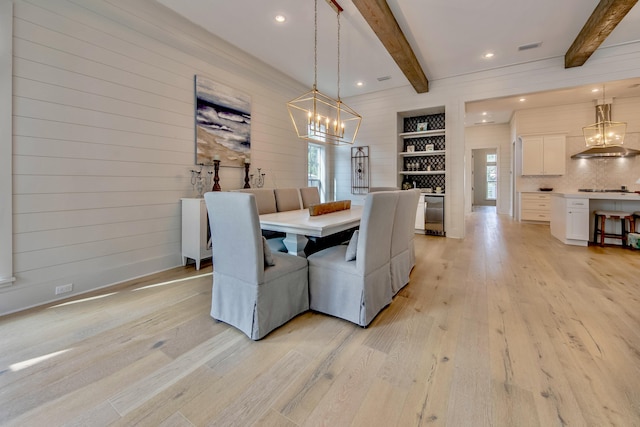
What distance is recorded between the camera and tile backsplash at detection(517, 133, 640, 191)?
653cm

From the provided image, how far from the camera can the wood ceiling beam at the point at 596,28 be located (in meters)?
2.89

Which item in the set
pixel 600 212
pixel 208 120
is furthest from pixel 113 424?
pixel 600 212

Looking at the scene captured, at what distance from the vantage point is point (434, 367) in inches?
64.9

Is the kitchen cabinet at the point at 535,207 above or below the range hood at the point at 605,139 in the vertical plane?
below

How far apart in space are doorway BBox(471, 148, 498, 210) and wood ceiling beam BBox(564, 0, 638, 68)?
31.1 feet

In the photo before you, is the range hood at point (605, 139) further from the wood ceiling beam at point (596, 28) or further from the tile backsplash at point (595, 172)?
the wood ceiling beam at point (596, 28)

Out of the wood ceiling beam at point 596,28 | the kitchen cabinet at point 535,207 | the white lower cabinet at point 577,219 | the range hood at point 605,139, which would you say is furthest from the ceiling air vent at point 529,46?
the kitchen cabinet at point 535,207

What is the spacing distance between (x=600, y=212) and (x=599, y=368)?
4632 mm

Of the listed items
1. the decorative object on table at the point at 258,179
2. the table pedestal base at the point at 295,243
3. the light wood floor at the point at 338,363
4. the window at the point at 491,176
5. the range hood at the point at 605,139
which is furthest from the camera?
the window at the point at 491,176

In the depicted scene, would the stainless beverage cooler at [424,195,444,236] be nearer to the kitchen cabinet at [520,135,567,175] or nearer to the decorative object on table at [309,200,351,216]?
the decorative object on table at [309,200,351,216]

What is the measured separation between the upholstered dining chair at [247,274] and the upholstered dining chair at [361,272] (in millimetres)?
165

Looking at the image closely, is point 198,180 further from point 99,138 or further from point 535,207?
point 535,207

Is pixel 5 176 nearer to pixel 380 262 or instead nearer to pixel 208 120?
pixel 208 120

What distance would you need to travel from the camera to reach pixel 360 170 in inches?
258
